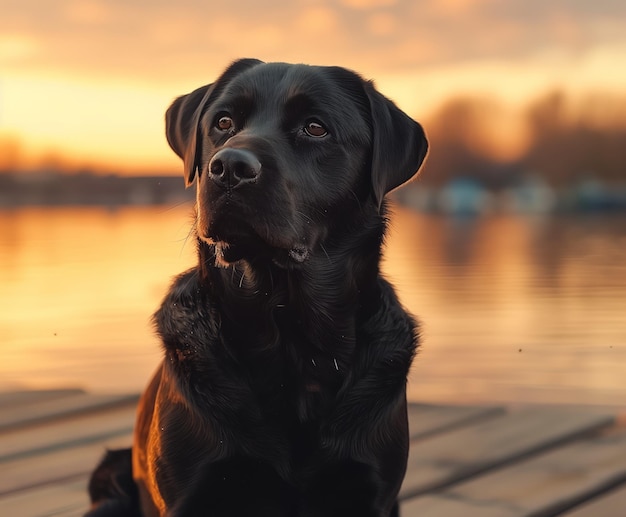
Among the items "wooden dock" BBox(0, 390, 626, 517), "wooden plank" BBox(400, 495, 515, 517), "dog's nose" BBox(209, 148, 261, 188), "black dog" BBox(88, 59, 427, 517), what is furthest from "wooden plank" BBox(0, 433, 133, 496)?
"dog's nose" BBox(209, 148, 261, 188)

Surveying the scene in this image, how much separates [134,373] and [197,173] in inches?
110

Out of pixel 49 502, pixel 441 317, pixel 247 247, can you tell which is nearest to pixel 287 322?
pixel 247 247

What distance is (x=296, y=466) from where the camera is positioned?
254 cm

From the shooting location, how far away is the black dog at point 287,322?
2.50 metres

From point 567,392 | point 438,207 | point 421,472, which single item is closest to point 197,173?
point 421,472

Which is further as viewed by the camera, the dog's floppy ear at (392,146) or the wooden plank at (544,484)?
the wooden plank at (544,484)

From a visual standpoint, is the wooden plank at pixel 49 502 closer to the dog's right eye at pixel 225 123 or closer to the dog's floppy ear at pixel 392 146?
the dog's right eye at pixel 225 123

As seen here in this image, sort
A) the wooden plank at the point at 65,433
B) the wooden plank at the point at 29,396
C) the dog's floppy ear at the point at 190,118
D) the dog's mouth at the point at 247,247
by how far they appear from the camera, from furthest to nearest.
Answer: the wooden plank at the point at 29,396 < the wooden plank at the point at 65,433 < the dog's floppy ear at the point at 190,118 < the dog's mouth at the point at 247,247

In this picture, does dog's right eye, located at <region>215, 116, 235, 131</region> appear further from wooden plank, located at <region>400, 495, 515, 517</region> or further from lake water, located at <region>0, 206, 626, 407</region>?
wooden plank, located at <region>400, 495, 515, 517</region>

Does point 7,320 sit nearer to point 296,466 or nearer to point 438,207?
point 296,466

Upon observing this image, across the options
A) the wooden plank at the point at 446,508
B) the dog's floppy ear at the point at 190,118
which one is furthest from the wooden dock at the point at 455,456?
the dog's floppy ear at the point at 190,118

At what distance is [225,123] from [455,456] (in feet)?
5.59

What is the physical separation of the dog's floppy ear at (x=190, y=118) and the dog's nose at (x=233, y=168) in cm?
51

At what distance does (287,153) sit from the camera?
2590mm
